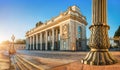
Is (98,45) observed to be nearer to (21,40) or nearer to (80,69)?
(80,69)

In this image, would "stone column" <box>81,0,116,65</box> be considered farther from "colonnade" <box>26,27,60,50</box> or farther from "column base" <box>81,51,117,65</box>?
"colonnade" <box>26,27,60,50</box>

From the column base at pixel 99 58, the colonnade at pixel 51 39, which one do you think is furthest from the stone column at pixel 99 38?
the colonnade at pixel 51 39

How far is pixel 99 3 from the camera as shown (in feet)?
7.19

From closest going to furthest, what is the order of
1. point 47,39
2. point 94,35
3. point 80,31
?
point 94,35
point 80,31
point 47,39

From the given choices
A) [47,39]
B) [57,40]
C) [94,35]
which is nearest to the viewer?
[94,35]

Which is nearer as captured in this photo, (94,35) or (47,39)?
(94,35)

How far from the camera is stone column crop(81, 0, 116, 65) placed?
6.63ft

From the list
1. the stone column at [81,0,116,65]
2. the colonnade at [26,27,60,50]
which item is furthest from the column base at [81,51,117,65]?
the colonnade at [26,27,60,50]

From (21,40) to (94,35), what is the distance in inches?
3990

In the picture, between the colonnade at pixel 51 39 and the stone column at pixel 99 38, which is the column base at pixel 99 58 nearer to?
the stone column at pixel 99 38

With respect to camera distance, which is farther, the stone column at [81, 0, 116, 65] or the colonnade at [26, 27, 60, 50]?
the colonnade at [26, 27, 60, 50]

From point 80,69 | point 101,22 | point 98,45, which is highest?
point 101,22

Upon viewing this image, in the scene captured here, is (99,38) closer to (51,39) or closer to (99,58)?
(99,58)

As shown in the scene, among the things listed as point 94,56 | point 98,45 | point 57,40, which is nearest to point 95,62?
point 94,56
